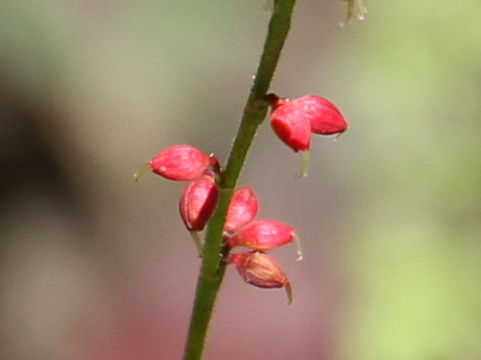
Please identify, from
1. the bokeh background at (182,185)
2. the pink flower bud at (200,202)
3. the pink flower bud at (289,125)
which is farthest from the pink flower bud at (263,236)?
the bokeh background at (182,185)

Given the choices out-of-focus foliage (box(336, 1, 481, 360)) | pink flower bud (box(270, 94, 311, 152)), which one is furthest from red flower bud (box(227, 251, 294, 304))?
out-of-focus foliage (box(336, 1, 481, 360))

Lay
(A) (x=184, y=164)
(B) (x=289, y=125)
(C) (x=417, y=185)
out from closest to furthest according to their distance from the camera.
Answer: (B) (x=289, y=125) < (A) (x=184, y=164) < (C) (x=417, y=185)

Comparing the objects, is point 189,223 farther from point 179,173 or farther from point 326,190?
point 326,190

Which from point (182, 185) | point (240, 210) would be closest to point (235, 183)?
point (240, 210)

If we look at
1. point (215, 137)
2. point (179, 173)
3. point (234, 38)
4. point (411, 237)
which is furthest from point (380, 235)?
point (179, 173)

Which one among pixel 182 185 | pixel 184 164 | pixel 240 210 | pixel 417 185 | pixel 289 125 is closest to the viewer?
pixel 289 125

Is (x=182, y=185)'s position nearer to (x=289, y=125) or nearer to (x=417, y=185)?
(x=417, y=185)
